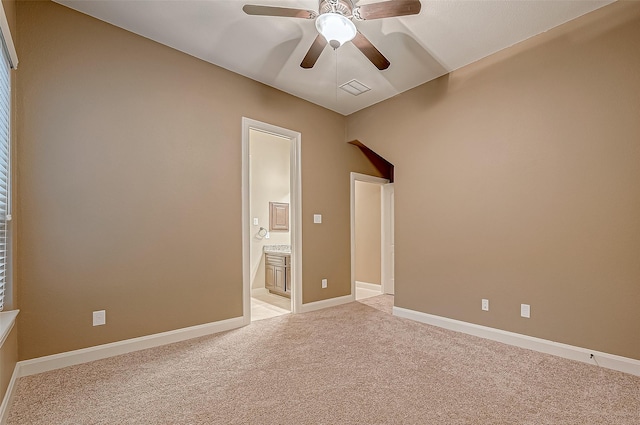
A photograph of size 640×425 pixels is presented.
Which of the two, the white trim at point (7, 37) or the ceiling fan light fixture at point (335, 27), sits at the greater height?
the ceiling fan light fixture at point (335, 27)

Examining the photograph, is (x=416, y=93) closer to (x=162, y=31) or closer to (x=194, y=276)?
(x=162, y=31)

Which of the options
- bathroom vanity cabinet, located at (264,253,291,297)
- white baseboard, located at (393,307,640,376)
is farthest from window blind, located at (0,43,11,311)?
white baseboard, located at (393,307,640,376)

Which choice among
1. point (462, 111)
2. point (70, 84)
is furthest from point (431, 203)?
point (70, 84)

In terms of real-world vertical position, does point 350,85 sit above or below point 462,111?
above

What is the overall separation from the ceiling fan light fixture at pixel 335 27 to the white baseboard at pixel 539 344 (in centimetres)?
307

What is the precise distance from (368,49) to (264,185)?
382 cm

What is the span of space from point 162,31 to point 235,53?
67 centimetres

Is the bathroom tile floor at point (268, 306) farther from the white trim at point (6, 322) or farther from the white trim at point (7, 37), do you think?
the white trim at point (7, 37)

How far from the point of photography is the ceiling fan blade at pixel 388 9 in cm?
197

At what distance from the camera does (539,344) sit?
2.88 m

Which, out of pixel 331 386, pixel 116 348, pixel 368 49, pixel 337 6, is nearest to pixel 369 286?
pixel 331 386

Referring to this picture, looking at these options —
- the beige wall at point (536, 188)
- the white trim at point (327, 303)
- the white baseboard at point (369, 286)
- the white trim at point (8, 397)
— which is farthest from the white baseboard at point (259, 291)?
the white trim at point (8, 397)

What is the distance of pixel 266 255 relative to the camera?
559cm

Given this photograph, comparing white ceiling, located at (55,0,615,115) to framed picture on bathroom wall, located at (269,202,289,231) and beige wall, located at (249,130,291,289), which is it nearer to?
beige wall, located at (249,130,291,289)
